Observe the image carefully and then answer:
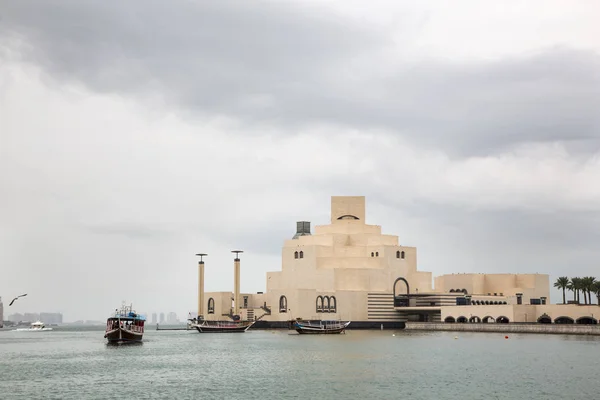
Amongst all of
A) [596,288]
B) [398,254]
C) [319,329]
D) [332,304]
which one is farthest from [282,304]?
[596,288]

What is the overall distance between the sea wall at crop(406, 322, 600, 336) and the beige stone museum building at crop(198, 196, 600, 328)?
10.2ft

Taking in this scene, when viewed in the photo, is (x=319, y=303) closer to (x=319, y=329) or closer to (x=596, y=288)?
(x=319, y=329)

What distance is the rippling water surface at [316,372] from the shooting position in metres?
58.7

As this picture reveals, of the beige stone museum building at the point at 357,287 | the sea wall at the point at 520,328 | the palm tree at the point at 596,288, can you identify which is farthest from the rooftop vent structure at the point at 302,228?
the palm tree at the point at 596,288

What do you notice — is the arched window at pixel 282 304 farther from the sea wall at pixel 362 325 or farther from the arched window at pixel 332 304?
the arched window at pixel 332 304

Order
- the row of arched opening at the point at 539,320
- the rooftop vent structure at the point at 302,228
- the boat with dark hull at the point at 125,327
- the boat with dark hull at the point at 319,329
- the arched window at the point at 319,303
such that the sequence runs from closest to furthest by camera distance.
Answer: the boat with dark hull at the point at 125,327 → the row of arched opening at the point at 539,320 → the boat with dark hull at the point at 319,329 → the arched window at the point at 319,303 → the rooftop vent structure at the point at 302,228

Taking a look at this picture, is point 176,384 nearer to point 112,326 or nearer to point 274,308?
point 112,326

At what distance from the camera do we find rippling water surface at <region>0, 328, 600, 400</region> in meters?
58.7

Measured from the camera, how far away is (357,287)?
167750mm

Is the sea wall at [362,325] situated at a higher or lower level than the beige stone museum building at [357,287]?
lower

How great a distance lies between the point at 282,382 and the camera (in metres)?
65.4

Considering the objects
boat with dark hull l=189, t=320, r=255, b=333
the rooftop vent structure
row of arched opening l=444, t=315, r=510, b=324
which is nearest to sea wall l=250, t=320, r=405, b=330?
boat with dark hull l=189, t=320, r=255, b=333

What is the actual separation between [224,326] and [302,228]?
101ft

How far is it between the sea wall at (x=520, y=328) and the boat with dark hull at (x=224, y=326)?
37.2 m
